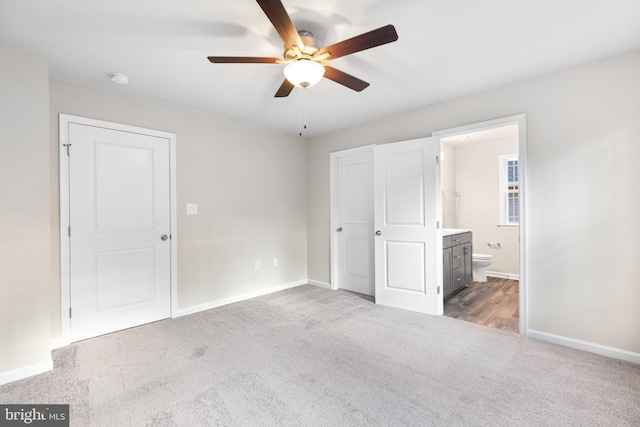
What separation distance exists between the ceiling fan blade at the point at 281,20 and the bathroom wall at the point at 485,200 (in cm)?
481

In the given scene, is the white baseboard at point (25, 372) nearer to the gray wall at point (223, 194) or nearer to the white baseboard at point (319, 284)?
the gray wall at point (223, 194)

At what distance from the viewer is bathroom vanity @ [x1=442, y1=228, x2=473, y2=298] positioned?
3.92 metres

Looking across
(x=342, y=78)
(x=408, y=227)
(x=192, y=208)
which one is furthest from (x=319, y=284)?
(x=342, y=78)

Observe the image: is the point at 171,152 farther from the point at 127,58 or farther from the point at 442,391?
the point at 442,391

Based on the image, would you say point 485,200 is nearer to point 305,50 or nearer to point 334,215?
point 334,215

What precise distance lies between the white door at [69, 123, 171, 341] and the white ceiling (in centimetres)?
Result: 60

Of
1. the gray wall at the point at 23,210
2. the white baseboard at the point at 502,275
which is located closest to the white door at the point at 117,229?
the gray wall at the point at 23,210

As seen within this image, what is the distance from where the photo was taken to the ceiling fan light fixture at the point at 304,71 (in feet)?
6.31

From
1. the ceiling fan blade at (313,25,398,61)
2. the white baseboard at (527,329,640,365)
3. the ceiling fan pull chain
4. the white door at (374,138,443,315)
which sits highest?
the ceiling fan pull chain

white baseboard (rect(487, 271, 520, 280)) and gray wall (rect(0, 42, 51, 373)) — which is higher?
gray wall (rect(0, 42, 51, 373))

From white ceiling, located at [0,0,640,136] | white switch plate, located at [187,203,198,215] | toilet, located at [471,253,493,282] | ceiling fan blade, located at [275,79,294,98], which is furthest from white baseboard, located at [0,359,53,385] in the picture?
toilet, located at [471,253,493,282]

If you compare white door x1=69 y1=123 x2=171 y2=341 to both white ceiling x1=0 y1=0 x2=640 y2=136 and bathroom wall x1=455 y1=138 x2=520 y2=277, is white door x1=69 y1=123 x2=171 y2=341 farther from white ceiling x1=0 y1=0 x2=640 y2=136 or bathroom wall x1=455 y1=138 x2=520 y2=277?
bathroom wall x1=455 y1=138 x2=520 y2=277

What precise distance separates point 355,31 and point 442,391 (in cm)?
247

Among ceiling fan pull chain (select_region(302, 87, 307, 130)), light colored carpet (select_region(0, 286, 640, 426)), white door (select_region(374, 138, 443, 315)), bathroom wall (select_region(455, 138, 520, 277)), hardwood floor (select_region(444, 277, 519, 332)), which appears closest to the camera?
light colored carpet (select_region(0, 286, 640, 426))
